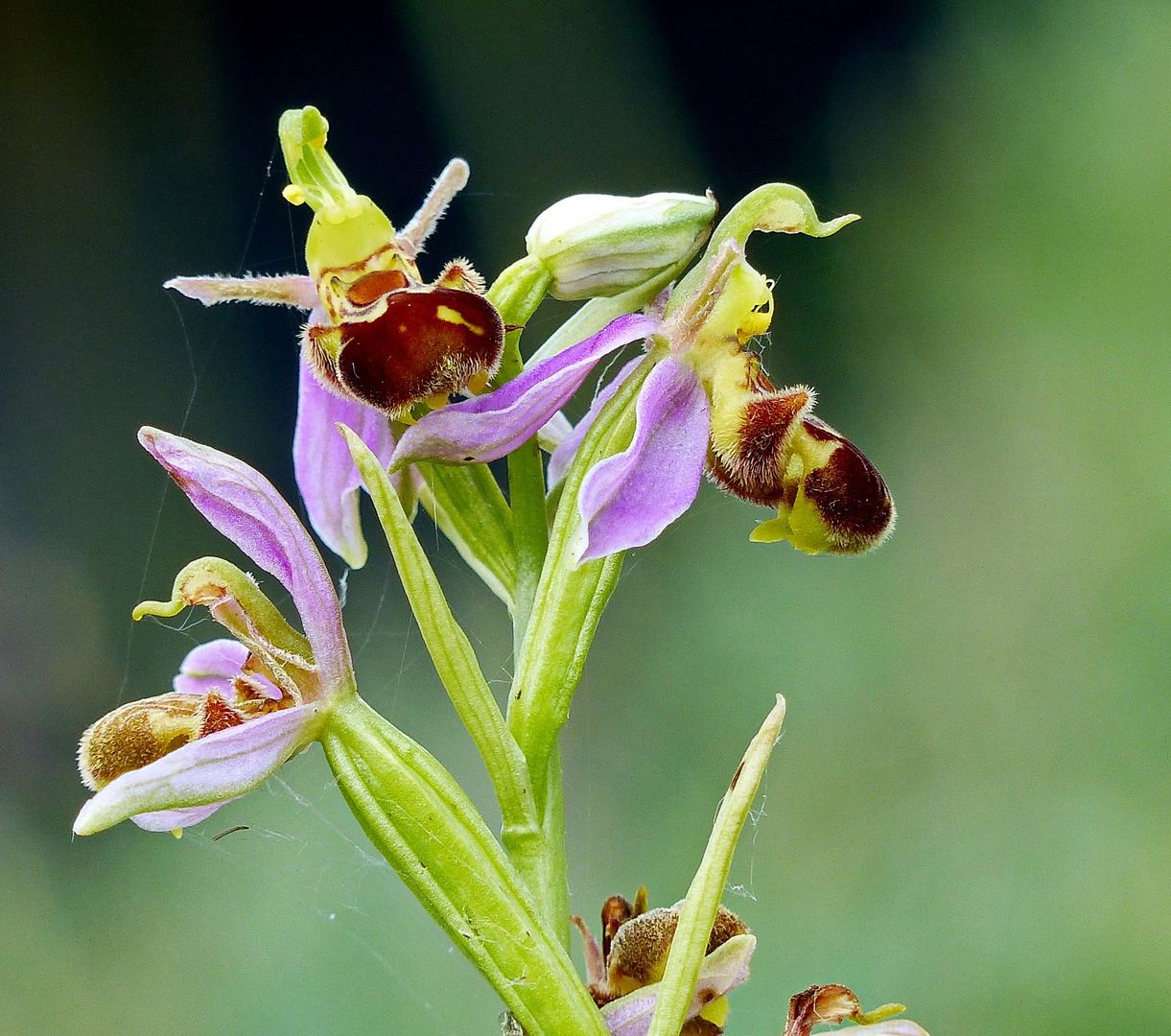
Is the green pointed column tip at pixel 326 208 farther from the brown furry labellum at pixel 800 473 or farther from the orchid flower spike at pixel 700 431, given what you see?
the brown furry labellum at pixel 800 473

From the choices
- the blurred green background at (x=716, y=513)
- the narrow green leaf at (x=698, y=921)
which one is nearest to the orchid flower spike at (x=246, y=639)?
the narrow green leaf at (x=698, y=921)

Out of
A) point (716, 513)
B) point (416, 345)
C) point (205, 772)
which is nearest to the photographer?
point (205, 772)

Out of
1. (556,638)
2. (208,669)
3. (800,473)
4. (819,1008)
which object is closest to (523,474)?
(556,638)

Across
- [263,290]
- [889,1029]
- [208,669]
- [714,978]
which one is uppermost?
[263,290]

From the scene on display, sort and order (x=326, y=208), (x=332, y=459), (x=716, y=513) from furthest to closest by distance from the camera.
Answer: (x=716, y=513), (x=332, y=459), (x=326, y=208)

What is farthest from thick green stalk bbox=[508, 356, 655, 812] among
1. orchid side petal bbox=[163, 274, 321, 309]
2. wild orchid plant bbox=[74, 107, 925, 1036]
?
orchid side petal bbox=[163, 274, 321, 309]

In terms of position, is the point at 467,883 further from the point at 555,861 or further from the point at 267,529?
the point at 267,529

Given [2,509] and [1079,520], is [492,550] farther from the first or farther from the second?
[2,509]
